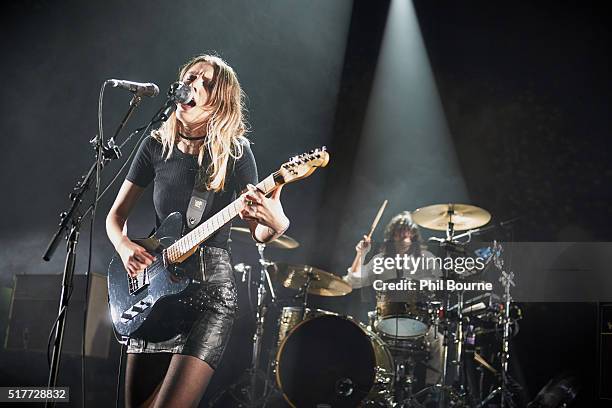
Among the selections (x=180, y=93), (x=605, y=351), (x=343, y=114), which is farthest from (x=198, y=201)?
(x=605, y=351)

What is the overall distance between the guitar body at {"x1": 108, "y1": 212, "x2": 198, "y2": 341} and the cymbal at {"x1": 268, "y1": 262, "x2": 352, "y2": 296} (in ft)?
5.98

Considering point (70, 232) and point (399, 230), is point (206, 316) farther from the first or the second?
point (399, 230)

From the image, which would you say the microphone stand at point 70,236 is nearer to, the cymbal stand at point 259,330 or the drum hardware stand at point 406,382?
the cymbal stand at point 259,330

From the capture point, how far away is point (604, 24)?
5.14 meters

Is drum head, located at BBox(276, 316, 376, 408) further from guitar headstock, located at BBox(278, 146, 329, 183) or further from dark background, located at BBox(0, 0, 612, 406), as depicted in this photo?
guitar headstock, located at BBox(278, 146, 329, 183)

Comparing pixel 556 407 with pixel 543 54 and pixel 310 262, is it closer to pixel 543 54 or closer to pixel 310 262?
pixel 310 262

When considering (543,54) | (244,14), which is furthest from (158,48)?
(543,54)

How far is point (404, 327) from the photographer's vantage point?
15.7ft

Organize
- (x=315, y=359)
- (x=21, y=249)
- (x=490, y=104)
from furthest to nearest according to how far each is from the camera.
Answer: (x=490, y=104)
(x=21, y=249)
(x=315, y=359)

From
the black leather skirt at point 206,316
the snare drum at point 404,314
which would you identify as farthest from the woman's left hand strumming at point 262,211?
the snare drum at point 404,314

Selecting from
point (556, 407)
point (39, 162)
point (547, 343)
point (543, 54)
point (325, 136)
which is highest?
point (543, 54)

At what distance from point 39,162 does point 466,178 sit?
350 cm

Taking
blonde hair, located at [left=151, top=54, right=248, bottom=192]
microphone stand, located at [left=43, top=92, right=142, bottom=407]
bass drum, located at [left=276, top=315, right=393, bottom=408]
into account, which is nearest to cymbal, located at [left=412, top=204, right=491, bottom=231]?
bass drum, located at [left=276, top=315, right=393, bottom=408]

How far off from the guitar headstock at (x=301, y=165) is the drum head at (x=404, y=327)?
8.12 feet
